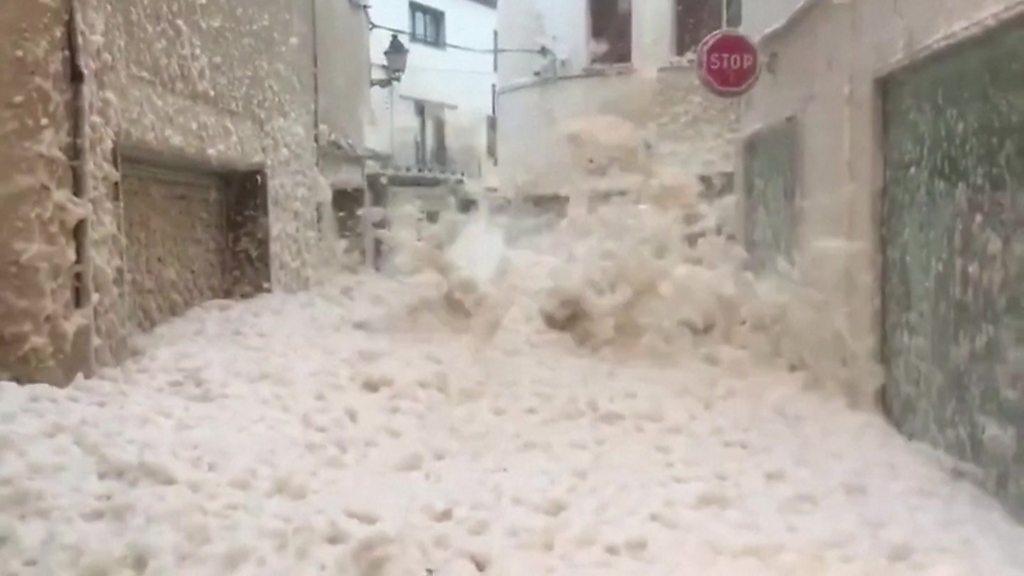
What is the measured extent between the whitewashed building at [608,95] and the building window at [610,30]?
0.6 inches

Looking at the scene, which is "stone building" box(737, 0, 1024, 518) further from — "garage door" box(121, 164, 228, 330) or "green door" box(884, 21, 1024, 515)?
"garage door" box(121, 164, 228, 330)

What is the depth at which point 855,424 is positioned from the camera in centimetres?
479

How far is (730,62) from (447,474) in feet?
13.6

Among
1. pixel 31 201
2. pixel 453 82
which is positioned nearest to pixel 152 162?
pixel 31 201

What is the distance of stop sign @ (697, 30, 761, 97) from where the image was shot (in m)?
6.96

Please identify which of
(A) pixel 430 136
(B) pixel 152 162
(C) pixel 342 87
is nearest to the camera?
(B) pixel 152 162

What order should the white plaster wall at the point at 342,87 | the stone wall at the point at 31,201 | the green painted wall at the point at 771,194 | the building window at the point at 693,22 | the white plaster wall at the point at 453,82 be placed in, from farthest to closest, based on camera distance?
the white plaster wall at the point at 453,82 → the building window at the point at 693,22 → the white plaster wall at the point at 342,87 → the green painted wall at the point at 771,194 → the stone wall at the point at 31,201

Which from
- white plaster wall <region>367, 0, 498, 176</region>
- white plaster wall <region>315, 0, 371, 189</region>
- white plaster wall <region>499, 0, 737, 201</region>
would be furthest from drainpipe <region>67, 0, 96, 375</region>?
white plaster wall <region>367, 0, 498, 176</region>

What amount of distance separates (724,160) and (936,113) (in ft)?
30.4

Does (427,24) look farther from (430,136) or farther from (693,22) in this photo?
(693,22)

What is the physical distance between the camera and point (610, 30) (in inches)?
592

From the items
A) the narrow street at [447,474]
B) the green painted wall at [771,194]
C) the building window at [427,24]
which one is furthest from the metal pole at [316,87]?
the building window at [427,24]

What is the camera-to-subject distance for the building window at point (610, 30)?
1491 centimetres

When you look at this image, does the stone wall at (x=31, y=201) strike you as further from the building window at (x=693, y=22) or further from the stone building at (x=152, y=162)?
the building window at (x=693, y=22)
